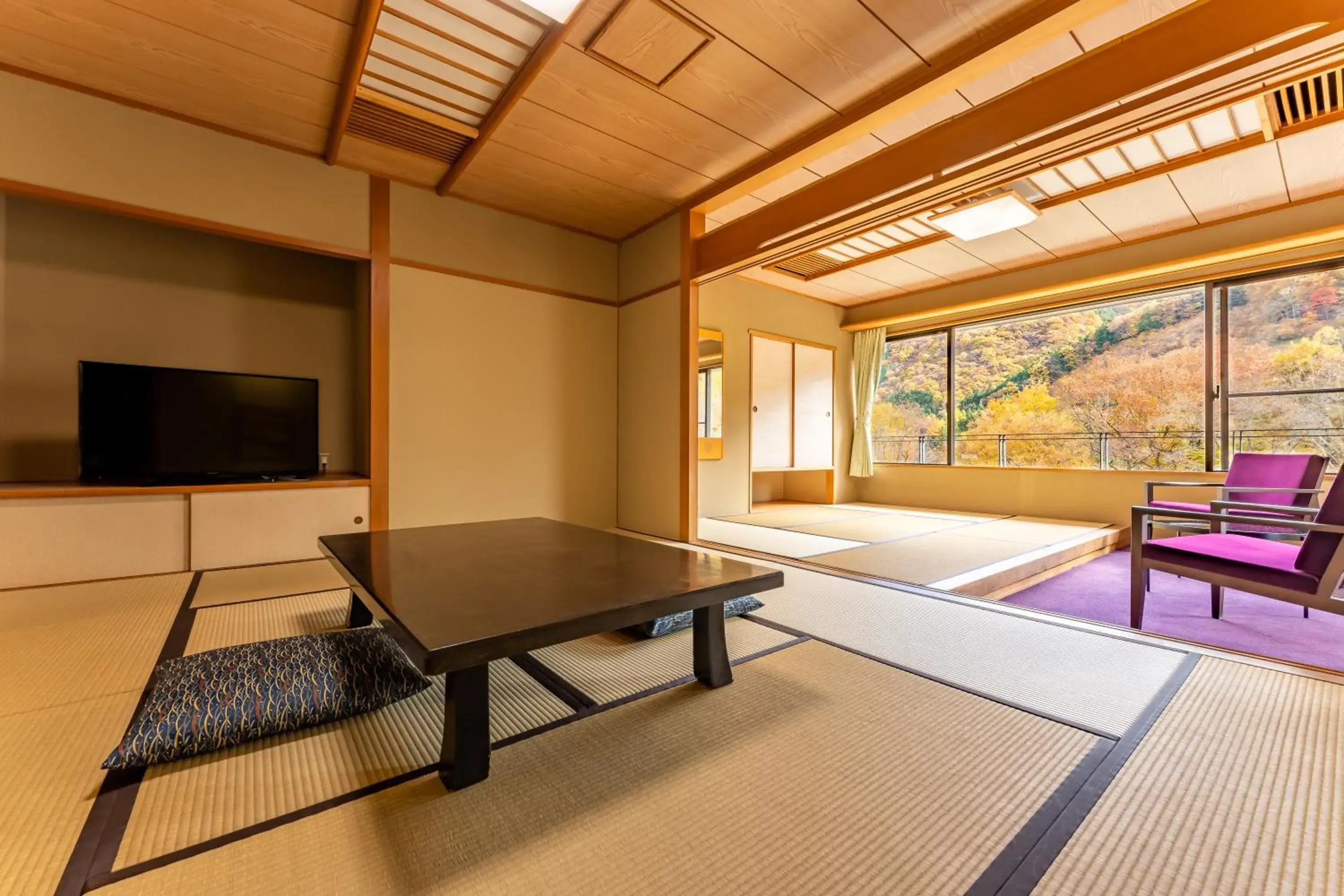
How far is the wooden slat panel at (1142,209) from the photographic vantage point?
3561 mm

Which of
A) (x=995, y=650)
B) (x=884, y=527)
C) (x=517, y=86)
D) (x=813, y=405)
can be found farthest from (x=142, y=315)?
(x=813, y=405)

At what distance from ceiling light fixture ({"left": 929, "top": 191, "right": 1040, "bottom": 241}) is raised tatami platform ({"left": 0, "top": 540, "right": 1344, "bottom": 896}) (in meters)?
2.88

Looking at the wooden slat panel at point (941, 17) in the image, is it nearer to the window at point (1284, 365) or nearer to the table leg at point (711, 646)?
the table leg at point (711, 646)

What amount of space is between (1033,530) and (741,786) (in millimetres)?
4488

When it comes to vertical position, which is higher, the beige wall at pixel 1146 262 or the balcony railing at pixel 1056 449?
the beige wall at pixel 1146 262

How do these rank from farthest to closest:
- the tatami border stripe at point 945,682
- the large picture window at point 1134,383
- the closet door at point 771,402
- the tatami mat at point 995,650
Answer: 1. the closet door at point 771,402
2. the large picture window at point 1134,383
3. the tatami mat at point 995,650
4. the tatami border stripe at point 945,682

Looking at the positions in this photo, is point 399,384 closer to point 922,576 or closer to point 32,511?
point 32,511

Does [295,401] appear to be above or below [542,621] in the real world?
above

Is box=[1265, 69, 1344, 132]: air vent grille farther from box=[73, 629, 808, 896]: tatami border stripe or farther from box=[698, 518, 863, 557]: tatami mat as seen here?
box=[73, 629, 808, 896]: tatami border stripe

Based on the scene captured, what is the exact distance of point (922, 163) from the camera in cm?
251

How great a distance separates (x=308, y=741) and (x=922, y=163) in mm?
3125

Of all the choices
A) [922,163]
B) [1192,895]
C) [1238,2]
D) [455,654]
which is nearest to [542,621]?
[455,654]

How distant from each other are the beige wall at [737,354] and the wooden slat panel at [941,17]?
296cm

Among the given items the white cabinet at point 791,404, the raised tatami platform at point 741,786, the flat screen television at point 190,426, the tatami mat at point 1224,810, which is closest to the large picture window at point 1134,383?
the white cabinet at point 791,404
